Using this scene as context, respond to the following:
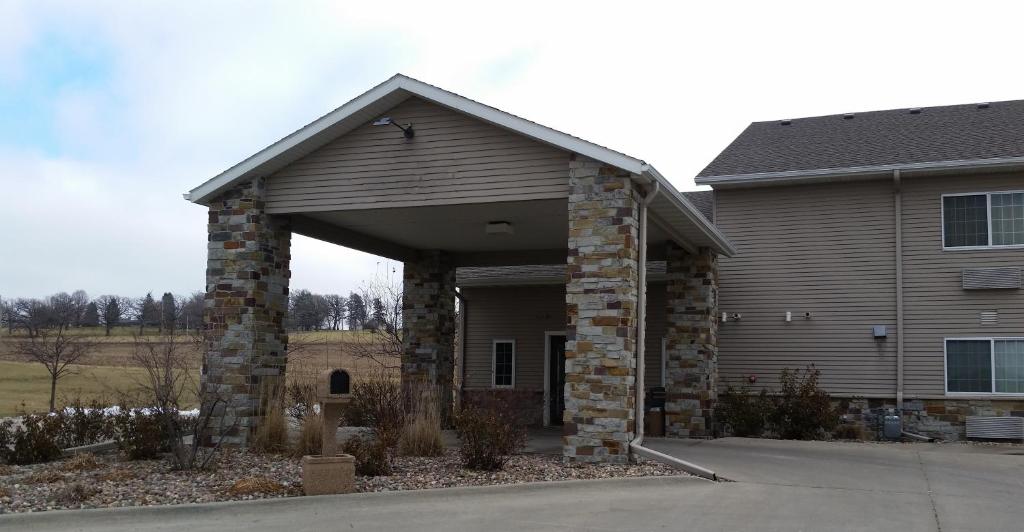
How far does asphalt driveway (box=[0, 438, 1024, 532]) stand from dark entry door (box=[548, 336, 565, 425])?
26.9 feet

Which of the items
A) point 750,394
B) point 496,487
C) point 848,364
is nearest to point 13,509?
point 496,487

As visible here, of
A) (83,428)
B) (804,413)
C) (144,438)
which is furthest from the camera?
(804,413)

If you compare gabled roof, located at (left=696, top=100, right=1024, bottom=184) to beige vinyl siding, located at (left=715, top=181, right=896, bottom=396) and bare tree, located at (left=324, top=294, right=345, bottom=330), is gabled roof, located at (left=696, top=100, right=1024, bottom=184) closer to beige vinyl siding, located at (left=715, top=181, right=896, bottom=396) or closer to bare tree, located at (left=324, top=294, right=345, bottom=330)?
beige vinyl siding, located at (left=715, top=181, right=896, bottom=396)

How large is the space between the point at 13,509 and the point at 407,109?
6291mm

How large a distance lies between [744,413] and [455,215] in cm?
646

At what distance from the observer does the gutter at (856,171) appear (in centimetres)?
1378

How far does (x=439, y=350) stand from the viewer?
15805mm

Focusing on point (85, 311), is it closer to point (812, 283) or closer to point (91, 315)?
point (91, 315)

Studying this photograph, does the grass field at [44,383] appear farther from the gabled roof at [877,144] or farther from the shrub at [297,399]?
the gabled roof at [877,144]

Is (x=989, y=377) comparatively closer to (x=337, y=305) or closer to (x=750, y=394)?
(x=750, y=394)

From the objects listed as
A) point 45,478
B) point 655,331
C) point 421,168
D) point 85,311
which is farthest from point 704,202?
point 85,311

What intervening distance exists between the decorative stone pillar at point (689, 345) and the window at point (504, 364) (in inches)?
181

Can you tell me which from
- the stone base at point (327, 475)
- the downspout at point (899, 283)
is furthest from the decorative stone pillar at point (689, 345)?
the stone base at point (327, 475)

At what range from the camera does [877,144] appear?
15.5m
